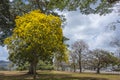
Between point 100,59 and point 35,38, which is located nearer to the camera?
point 35,38

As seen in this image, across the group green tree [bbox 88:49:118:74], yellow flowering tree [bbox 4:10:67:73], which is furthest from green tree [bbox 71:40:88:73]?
yellow flowering tree [bbox 4:10:67:73]

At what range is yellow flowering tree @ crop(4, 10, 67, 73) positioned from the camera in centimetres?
3055

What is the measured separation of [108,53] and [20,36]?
37542 mm

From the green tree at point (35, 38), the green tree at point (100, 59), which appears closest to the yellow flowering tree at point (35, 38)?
the green tree at point (35, 38)

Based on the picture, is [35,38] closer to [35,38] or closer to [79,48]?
[35,38]

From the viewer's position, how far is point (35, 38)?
30.2 m

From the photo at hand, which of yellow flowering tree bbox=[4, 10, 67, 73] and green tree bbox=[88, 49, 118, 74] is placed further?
green tree bbox=[88, 49, 118, 74]

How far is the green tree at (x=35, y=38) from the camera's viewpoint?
1203 inches

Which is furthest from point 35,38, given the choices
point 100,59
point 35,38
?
point 100,59

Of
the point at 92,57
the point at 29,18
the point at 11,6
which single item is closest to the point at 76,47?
the point at 92,57

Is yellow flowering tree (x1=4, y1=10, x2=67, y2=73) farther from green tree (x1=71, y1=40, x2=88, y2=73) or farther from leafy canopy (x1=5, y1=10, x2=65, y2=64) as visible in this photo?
green tree (x1=71, y1=40, x2=88, y2=73)

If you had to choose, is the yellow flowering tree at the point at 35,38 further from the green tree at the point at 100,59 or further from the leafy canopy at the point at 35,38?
the green tree at the point at 100,59

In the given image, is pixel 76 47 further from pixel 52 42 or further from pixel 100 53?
pixel 52 42

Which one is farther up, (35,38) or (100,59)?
(100,59)
